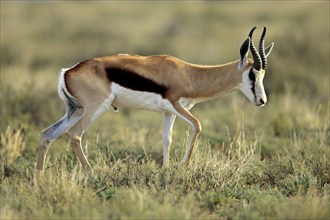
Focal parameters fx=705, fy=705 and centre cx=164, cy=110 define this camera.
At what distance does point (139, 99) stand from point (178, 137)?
389 cm

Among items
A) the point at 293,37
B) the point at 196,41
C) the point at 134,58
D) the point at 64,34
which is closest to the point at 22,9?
the point at 64,34

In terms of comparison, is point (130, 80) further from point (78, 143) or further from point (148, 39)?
point (148, 39)

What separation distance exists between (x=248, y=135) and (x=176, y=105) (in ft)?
13.7

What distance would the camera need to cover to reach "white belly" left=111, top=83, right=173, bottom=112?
9.20 m

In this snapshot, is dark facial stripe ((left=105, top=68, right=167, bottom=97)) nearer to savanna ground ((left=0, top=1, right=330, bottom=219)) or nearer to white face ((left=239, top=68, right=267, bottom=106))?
savanna ground ((left=0, top=1, right=330, bottom=219))

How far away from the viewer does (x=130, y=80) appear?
30.2 ft

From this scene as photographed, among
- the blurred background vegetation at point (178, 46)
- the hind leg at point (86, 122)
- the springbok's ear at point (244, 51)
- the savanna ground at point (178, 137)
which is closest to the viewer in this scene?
the savanna ground at point (178, 137)

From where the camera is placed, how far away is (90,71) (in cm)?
920

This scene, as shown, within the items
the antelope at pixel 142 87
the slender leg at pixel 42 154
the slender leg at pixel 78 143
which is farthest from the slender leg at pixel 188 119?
the slender leg at pixel 42 154

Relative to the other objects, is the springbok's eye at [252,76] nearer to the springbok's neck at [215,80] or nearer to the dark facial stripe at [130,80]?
the springbok's neck at [215,80]

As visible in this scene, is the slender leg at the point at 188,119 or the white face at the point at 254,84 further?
the white face at the point at 254,84

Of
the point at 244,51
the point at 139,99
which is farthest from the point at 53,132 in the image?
the point at 244,51

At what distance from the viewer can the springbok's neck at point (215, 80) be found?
9.62 metres

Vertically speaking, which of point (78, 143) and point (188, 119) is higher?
point (188, 119)
